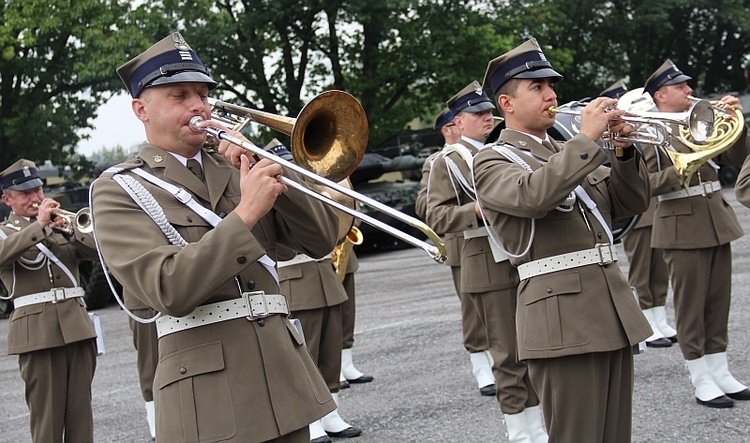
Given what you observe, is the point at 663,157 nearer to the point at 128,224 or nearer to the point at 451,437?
the point at 451,437

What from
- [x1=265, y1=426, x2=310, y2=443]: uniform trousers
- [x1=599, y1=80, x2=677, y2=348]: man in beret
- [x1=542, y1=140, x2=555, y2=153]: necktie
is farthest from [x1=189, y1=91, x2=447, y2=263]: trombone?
[x1=599, y1=80, x2=677, y2=348]: man in beret

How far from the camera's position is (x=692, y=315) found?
6453mm

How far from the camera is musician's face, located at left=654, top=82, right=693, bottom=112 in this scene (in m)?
7.02

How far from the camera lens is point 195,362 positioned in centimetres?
328

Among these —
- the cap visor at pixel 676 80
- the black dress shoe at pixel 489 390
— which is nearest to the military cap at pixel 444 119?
the cap visor at pixel 676 80

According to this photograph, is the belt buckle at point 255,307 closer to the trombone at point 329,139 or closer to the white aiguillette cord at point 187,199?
the white aiguillette cord at point 187,199

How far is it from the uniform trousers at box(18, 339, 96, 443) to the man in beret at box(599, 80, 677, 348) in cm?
483

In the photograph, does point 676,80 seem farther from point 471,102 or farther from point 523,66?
point 523,66

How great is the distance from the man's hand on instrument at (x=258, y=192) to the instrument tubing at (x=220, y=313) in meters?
0.32

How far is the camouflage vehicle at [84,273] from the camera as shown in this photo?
14.8 meters

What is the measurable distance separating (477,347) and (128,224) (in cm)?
460

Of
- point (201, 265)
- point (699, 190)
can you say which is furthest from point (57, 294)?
point (699, 190)

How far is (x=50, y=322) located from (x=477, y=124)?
3306 millimetres

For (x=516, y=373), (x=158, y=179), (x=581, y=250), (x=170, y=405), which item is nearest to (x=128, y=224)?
(x=158, y=179)
